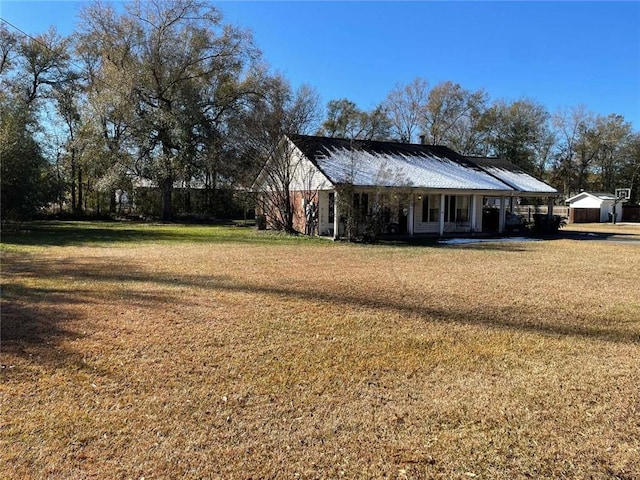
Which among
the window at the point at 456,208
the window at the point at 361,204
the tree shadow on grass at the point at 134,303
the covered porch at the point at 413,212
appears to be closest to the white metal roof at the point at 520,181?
the covered porch at the point at 413,212

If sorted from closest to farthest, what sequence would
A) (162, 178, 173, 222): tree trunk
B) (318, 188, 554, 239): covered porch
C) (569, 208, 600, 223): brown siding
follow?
(318, 188, 554, 239): covered porch
(162, 178, 173, 222): tree trunk
(569, 208, 600, 223): brown siding

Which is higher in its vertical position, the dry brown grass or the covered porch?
the covered porch

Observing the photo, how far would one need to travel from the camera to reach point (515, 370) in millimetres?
4418

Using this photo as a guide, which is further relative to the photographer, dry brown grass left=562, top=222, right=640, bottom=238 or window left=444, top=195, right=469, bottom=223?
dry brown grass left=562, top=222, right=640, bottom=238

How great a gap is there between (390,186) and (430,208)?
5.36 meters

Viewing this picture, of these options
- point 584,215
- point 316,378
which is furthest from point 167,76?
point 584,215

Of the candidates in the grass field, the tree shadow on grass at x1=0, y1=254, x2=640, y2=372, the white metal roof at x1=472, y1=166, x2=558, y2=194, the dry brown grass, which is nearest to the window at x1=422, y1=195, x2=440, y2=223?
the white metal roof at x1=472, y1=166, x2=558, y2=194

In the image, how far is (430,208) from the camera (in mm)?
21750

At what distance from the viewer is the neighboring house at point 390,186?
690 inches

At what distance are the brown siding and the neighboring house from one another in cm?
1834

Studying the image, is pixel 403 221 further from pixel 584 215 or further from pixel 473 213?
pixel 584 215

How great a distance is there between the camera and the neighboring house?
17.5 m

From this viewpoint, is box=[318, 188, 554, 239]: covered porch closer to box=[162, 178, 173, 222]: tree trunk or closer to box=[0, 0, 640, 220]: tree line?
box=[0, 0, 640, 220]: tree line

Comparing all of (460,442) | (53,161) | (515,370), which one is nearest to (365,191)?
(515,370)
